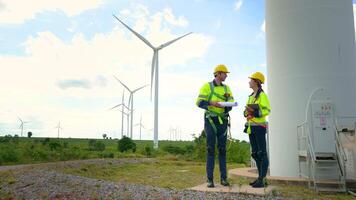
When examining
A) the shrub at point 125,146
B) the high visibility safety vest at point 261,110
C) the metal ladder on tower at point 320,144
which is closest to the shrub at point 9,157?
the shrub at point 125,146

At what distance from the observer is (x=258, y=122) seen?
7555mm

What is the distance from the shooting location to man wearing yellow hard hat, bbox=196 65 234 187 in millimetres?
7348

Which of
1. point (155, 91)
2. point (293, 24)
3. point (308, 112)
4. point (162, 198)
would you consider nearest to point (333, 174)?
point (308, 112)

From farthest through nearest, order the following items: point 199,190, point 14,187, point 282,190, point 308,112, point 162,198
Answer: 1. point 308,112
2. point 14,187
3. point 282,190
4. point 199,190
5. point 162,198

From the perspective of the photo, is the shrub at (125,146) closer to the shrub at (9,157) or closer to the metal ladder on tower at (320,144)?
the shrub at (9,157)

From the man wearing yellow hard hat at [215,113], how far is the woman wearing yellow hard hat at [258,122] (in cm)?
46

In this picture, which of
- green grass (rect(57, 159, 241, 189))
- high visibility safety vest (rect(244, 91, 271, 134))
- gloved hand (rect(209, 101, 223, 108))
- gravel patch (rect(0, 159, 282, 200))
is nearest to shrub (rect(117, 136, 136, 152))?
green grass (rect(57, 159, 241, 189))

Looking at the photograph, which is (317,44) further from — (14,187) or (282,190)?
(14,187)

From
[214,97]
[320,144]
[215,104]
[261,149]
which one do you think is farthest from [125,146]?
[215,104]

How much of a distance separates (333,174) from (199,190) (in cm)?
348

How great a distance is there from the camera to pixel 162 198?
608cm

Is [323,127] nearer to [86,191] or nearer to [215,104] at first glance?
[215,104]

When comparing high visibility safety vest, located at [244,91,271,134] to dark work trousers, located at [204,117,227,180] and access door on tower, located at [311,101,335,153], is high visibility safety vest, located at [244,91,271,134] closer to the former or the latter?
dark work trousers, located at [204,117,227,180]

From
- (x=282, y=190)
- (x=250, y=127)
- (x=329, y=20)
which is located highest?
(x=329, y=20)
